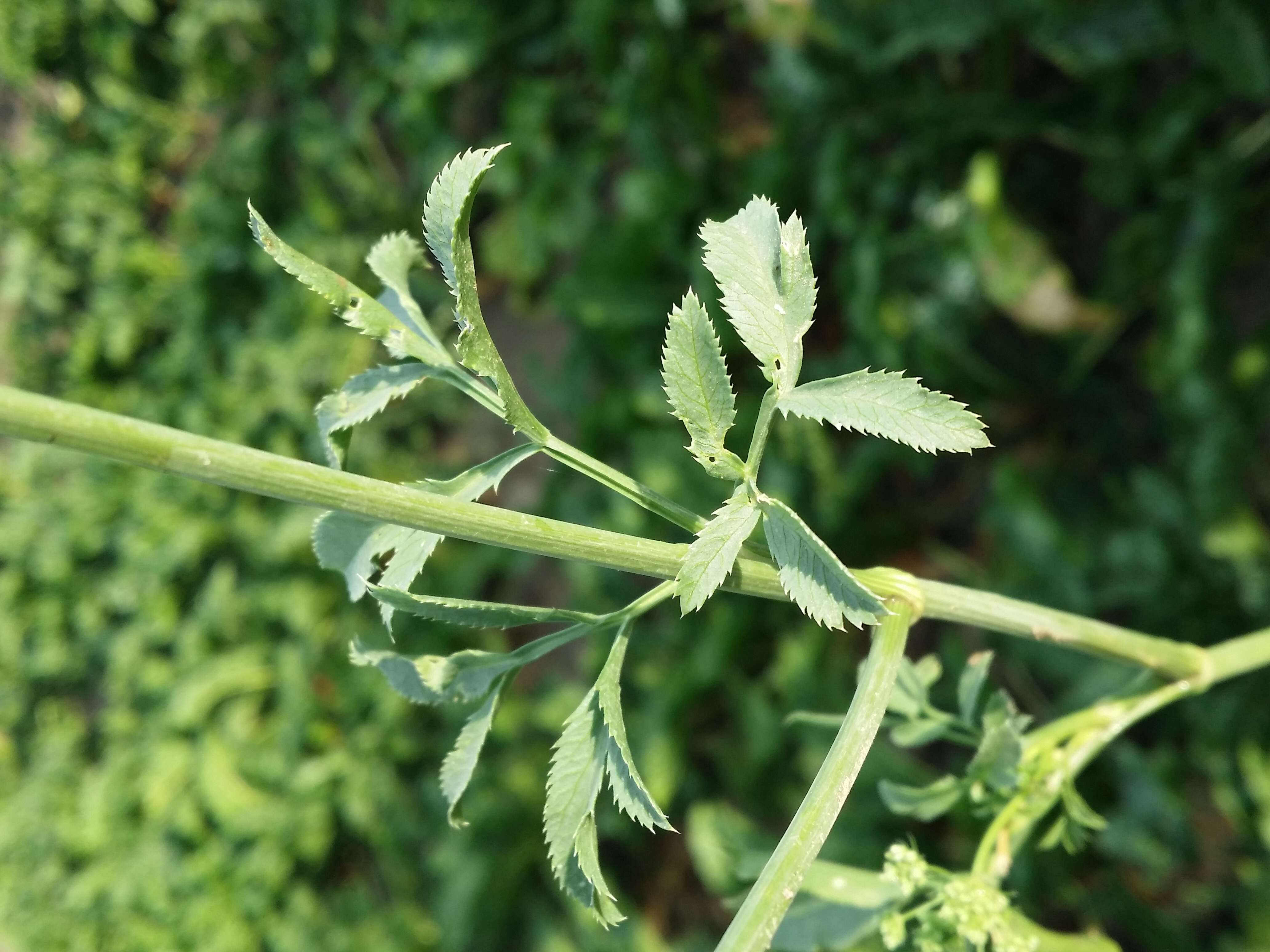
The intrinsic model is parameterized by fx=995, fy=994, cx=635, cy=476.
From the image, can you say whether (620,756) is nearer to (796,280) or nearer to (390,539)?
(390,539)

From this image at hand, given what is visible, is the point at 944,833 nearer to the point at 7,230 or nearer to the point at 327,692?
the point at 327,692

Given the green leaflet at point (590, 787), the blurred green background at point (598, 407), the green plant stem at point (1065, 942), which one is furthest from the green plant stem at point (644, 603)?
the blurred green background at point (598, 407)

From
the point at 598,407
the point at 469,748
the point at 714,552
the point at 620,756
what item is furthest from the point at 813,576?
the point at 598,407

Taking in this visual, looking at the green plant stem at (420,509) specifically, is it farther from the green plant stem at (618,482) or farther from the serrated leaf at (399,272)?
the serrated leaf at (399,272)

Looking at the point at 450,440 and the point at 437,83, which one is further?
the point at 450,440

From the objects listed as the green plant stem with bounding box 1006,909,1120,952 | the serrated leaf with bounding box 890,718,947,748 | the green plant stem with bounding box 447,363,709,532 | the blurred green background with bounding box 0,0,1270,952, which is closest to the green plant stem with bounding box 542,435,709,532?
the green plant stem with bounding box 447,363,709,532

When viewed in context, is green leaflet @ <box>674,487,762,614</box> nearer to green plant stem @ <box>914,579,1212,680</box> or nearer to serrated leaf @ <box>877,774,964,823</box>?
green plant stem @ <box>914,579,1212,680</box>

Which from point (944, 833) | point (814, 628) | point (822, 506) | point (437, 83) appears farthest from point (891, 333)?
point (437, 83)
